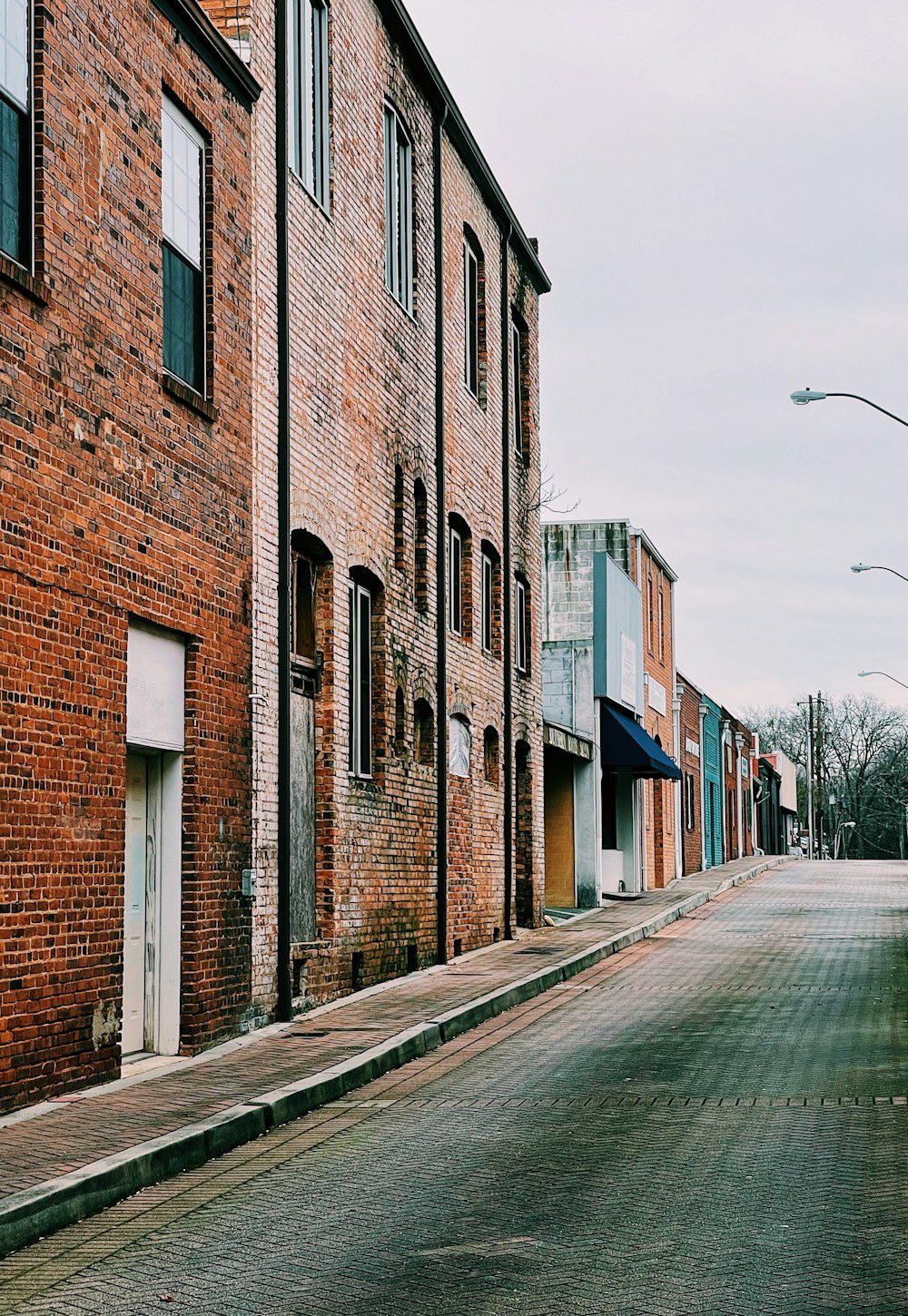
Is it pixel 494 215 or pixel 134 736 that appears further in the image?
pixel 494 215

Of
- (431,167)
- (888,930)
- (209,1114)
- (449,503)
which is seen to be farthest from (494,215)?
(209,1114)

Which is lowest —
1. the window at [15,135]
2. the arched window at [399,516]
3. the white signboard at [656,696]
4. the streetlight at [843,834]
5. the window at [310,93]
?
the streetlight at [843,834]

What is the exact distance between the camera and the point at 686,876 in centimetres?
4234

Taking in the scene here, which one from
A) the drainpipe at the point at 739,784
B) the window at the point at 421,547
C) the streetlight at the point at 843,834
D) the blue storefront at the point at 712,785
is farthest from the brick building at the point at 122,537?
the streetlight at the point at 843,834

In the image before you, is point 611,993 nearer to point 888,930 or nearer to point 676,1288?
point 888,930

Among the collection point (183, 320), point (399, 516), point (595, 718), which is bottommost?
point (595, 718)

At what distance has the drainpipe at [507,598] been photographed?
930 inches

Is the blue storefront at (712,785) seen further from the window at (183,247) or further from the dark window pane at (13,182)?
the dark window pane at (13,182)

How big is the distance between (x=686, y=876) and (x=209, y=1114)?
111 ft

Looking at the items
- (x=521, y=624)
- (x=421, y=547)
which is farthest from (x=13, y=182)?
(x=521, y=624)

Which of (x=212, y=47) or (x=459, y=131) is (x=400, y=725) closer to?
(x=212, y=47)

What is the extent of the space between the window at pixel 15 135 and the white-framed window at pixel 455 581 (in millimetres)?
11258

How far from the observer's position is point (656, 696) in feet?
128

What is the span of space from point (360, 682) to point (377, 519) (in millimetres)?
1764
